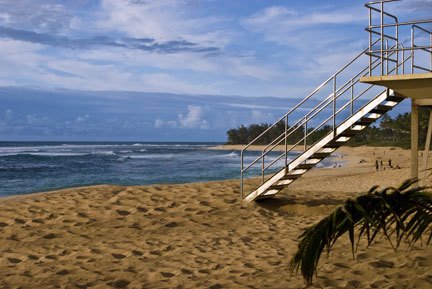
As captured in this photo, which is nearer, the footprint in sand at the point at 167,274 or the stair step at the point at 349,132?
the footprint in sand at the point at 167,274

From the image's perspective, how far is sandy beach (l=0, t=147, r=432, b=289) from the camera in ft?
21.7

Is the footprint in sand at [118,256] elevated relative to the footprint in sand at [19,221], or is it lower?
lower

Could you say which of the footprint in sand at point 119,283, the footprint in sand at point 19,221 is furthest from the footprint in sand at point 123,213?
the footprint in sand at point 119,283

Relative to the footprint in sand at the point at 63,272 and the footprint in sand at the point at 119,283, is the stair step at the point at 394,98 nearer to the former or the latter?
the footprint in sand at the point at 119,283

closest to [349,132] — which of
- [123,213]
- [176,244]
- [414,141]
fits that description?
[414,141]

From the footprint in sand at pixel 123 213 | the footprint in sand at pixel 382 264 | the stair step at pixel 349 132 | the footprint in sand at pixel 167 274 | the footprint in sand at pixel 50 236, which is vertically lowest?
the footprint in sand at pixel 167 274

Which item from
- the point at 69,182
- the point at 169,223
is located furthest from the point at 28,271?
the point at 69,182

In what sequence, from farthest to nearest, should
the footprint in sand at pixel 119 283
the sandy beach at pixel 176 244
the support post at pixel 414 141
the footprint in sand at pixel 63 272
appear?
the support post at pixel 414 141
the footprint in sand at pixel 63 272
the sandy beach at pixel 176 244
the footprint in sand at pixel 119 283

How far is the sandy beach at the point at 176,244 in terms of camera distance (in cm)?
662

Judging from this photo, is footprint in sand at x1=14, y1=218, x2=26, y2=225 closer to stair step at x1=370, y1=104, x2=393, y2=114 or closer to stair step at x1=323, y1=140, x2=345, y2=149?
stair step at x1=323, y1=140, x2=345, y2=149

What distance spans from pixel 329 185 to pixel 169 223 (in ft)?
41.5

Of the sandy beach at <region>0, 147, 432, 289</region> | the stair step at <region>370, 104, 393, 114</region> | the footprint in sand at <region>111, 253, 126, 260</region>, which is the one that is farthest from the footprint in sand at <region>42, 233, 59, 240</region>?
the stair step at <region>370, 104, 393, 114</region>

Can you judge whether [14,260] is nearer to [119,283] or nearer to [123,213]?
[119,283]

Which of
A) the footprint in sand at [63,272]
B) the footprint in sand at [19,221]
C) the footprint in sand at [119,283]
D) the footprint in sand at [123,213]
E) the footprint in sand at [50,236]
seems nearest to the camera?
the footprint in sand at [119,283]
